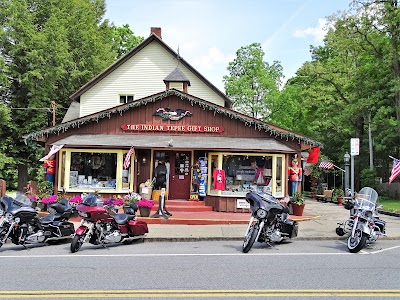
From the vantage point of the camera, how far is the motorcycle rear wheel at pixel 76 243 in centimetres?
941

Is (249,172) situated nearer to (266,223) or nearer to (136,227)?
(266,223)

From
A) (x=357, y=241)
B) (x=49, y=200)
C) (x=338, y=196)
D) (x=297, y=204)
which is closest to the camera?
(x=357, y=241)

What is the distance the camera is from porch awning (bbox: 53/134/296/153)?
16.4m

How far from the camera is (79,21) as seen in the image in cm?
3597

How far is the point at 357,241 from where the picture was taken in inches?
372

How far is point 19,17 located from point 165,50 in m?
13.2

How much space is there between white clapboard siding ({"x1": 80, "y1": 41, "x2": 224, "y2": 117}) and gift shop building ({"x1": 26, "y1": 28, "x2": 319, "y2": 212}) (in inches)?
247

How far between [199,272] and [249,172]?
9830mm

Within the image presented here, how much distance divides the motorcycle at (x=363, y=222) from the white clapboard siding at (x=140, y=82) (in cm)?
1512

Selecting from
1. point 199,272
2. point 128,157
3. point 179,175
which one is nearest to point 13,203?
point 199,272

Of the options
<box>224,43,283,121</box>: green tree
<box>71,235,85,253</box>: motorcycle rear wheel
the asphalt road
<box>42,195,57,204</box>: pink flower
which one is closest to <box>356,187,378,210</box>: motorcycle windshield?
the asphalt road

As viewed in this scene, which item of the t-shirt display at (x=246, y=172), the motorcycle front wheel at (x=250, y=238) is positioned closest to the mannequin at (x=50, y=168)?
the t-shirt display at (x=246, y=172)

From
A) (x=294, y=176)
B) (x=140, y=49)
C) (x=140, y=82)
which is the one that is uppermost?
(x=140, y=49)

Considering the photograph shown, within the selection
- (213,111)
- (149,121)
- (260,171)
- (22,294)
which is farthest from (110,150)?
(22,294)
